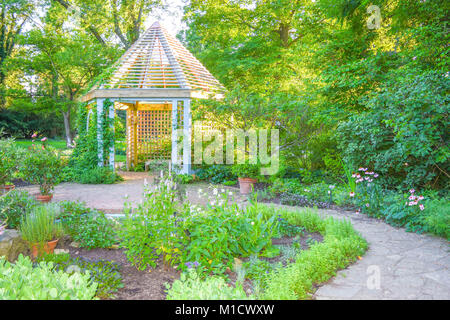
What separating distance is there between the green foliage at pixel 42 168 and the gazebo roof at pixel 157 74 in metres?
4.07

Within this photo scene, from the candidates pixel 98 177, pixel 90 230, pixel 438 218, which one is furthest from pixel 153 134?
pixel 438 218

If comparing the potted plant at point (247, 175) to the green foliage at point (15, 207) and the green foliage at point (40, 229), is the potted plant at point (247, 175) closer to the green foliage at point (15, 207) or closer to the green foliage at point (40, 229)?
the green foliage at point (15, 207)

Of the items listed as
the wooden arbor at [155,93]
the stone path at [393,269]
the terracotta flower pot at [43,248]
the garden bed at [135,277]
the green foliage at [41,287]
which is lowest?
the stone path at [393,269]

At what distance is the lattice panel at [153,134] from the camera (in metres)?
13.1

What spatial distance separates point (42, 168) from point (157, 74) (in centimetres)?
541

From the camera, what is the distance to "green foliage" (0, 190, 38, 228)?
4.07 m

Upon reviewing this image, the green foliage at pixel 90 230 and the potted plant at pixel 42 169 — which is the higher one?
the potted plant at pixel 42 169

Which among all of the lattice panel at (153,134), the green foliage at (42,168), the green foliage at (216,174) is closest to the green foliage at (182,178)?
the green foliage at (216,174)

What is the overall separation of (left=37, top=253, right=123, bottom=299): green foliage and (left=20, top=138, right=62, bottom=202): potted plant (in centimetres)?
312

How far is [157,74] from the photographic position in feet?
33.8

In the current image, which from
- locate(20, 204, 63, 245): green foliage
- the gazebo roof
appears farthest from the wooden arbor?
locate(20, 204, 63, 245): green foliage

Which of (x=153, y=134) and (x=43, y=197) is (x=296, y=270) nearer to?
(x=43, y=197)

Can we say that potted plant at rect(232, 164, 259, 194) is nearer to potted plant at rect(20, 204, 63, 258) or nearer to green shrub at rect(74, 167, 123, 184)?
green shrub at rect(74, 167, 123, 184)

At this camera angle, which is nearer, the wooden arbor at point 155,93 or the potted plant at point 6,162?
the potted plant at point 6,162
